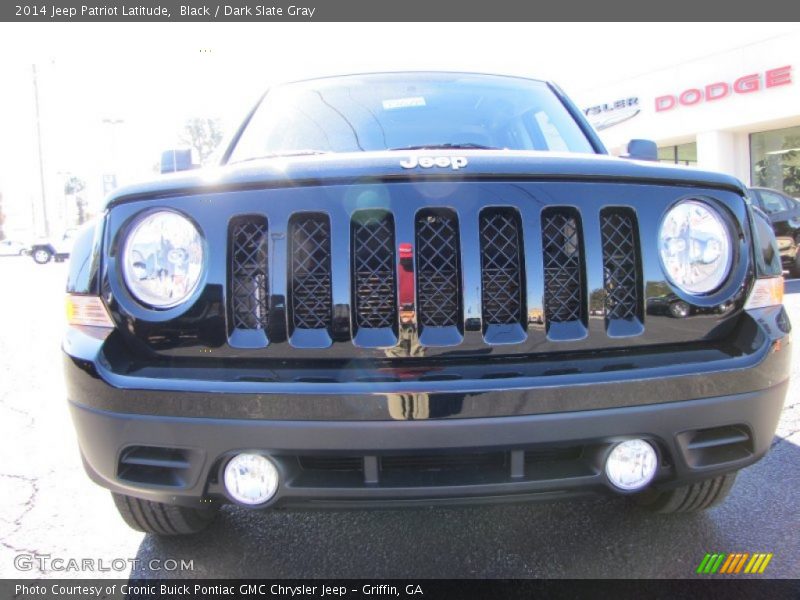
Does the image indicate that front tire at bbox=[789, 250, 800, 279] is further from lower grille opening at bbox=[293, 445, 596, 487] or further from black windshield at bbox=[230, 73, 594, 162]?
lower grille opening at bbox=[293, 445, 596, 487]

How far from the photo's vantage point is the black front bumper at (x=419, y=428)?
146 centimetres

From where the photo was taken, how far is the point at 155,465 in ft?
5.05

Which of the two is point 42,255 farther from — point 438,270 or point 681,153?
point 438,270

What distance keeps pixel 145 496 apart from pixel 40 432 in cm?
237

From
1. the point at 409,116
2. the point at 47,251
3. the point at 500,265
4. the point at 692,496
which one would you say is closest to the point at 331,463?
the point at 500,265

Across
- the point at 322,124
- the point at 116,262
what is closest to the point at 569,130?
the point at 322,124

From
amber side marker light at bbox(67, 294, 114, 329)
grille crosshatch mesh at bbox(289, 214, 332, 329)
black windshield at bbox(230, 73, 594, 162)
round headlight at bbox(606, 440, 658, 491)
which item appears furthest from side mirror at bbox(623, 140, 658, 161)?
amber side marker light at bbox(67, 294, 114, 329)

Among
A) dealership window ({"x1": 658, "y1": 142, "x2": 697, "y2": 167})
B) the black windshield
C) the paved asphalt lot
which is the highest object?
dealership window ({"x1": 658, "y1": 142, "x2": 697, "y2": 167})

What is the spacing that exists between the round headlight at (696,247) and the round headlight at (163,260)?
133 cm

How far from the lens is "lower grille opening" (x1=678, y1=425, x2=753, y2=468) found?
61.9 inches

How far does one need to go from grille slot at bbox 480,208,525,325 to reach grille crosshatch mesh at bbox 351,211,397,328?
0.26m

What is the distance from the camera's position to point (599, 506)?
2365 mm

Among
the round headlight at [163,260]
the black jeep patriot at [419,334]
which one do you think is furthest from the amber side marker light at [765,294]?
the round headlight at [163,260]

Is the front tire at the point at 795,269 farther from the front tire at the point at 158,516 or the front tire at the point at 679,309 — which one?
the front tire at the point at 158,516
